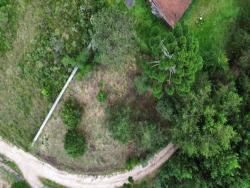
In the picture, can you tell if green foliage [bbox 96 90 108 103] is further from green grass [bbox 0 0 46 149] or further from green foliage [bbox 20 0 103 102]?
green grass [bbox 0 0 46 149]

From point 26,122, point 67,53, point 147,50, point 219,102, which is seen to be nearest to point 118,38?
point 147,50

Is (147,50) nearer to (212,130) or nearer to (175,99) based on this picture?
(175,99)

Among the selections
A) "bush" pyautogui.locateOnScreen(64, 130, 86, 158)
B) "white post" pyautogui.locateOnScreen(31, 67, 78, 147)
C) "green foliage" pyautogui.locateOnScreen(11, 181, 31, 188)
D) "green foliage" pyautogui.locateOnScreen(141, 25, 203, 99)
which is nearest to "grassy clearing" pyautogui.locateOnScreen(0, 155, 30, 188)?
"green foliage" pyautogui.locateOnScreen(11, 181, 31, 188)

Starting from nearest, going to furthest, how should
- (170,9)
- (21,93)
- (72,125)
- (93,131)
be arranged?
(170,9), (72,125), (21,93), (93,131)

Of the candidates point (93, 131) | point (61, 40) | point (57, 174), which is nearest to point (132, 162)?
point (93, 131)

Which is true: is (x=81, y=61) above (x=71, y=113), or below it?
above

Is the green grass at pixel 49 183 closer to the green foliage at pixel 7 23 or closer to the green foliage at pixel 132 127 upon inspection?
the green foliage at pixel 132 127

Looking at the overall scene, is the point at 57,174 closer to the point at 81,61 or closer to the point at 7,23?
the point at 81,61

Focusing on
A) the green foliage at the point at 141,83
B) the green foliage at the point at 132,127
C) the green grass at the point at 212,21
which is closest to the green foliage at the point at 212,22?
the green grass at the point at 212,21
